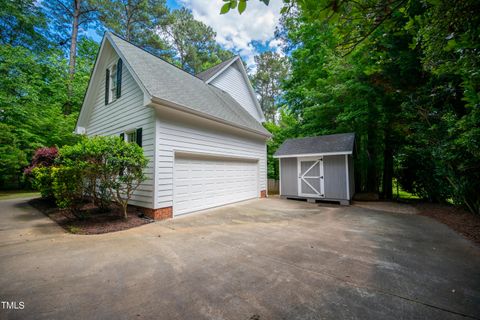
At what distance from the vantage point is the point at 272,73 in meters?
22.5

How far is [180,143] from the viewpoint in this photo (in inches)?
237

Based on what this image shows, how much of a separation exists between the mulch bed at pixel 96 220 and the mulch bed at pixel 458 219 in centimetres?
764

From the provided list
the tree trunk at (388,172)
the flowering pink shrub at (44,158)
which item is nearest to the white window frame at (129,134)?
the flowering pink shrub at (44,158)

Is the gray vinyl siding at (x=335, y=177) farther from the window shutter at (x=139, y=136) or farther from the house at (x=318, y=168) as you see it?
the window shutter at (x=139, y=136)

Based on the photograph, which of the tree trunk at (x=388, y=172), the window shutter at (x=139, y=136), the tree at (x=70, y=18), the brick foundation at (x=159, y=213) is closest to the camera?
the brick foundation at (x=159, y=213)

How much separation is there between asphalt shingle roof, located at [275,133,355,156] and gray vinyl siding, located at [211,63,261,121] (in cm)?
415

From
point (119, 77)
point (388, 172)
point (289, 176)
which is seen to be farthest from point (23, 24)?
point (388, 172)

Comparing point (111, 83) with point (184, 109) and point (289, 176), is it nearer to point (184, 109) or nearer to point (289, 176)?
point (184, 109)

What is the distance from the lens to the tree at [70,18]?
48.4ft

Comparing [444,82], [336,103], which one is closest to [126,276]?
[444,82]

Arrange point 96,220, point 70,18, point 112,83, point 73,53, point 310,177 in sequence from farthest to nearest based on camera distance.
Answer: point 70,18 → point 73,53 → point 310,177 → point 112,83 → point 96,220

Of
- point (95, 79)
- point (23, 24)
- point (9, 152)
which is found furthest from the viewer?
point (23, 24)

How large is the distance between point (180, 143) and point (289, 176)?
5.76 metres

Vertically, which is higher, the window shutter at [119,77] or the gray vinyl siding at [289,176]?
the window shutter at [119,77]
